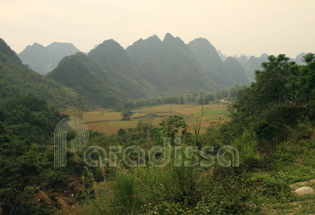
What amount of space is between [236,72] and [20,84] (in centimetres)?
9977

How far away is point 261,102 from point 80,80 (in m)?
47.9

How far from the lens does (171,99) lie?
5453 centimetres

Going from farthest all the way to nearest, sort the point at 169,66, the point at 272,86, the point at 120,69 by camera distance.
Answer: the point at 169,66 < the point at 120,69 < the point at 272,86

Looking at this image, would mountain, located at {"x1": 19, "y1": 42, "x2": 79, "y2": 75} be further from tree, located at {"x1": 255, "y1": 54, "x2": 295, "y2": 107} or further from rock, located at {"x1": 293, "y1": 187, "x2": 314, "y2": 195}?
rock, located at {"x1": 293, "y1": 187, "x2": 314, "y2": 195}

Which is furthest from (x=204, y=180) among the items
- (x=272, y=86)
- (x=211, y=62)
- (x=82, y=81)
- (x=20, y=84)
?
(x=211, y=62)

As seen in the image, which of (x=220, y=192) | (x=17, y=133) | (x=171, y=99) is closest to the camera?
(x=220, y=192)

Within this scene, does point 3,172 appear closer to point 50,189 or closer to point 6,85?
point 50,189

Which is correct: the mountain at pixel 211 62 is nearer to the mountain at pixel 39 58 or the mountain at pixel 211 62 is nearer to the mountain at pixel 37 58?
the mountain at pixel 39 58

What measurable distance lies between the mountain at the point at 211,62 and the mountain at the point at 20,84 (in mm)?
78760

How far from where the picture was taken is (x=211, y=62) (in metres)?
114

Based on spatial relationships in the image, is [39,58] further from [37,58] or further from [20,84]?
[20,84]

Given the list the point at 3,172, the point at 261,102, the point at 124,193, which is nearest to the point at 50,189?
the point at 3,172

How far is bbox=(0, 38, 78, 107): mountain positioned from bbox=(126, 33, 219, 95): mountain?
50472 millimetres

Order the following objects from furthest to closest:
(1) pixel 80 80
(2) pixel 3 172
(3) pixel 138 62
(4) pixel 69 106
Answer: (3) pixel 138 62 → (1) pixel 80 80 → (4) pixel 69 106 → (2) pixel 3 172
